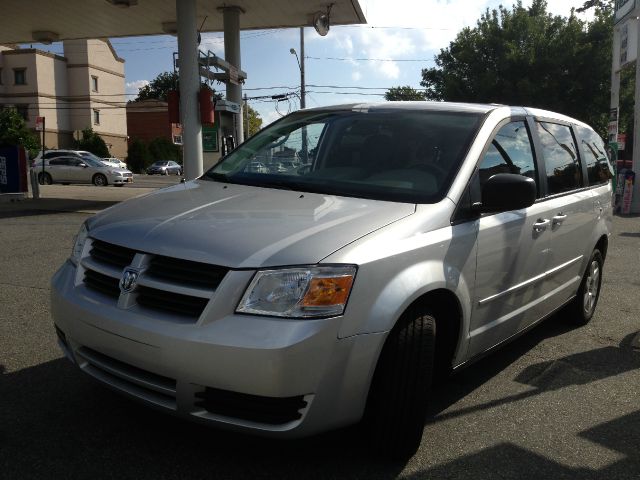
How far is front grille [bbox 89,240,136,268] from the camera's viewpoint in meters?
2.79

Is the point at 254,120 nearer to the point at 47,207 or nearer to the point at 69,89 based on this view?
the point at 69,89

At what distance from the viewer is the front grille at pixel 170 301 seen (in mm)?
2498

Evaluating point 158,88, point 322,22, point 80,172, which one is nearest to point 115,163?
point 80,172

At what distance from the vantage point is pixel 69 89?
56625 millimetres

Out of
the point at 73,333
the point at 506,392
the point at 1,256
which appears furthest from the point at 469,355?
the point at 1,256

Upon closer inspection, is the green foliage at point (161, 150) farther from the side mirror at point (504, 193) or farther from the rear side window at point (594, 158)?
the side mirror at point (504, 193)

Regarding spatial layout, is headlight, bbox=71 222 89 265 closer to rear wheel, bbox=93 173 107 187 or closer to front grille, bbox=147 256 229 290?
front grille, bbox=147 256 229 290

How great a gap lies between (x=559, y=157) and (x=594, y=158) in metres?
0.95

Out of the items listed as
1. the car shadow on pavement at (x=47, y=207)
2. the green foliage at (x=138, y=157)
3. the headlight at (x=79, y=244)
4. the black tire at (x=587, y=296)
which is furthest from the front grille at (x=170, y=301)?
the green foliage at (x=138, y=157)

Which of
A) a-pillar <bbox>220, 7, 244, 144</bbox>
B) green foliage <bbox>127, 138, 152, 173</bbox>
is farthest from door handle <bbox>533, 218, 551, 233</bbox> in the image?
green foliage <bbox>127, 138, 152, 173</bbox>

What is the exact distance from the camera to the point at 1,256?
24.8 ft

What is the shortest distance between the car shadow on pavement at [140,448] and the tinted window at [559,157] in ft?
7.81

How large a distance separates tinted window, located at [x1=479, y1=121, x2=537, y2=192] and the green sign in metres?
11.2

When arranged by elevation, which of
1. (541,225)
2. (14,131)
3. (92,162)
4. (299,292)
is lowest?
(299,292)
